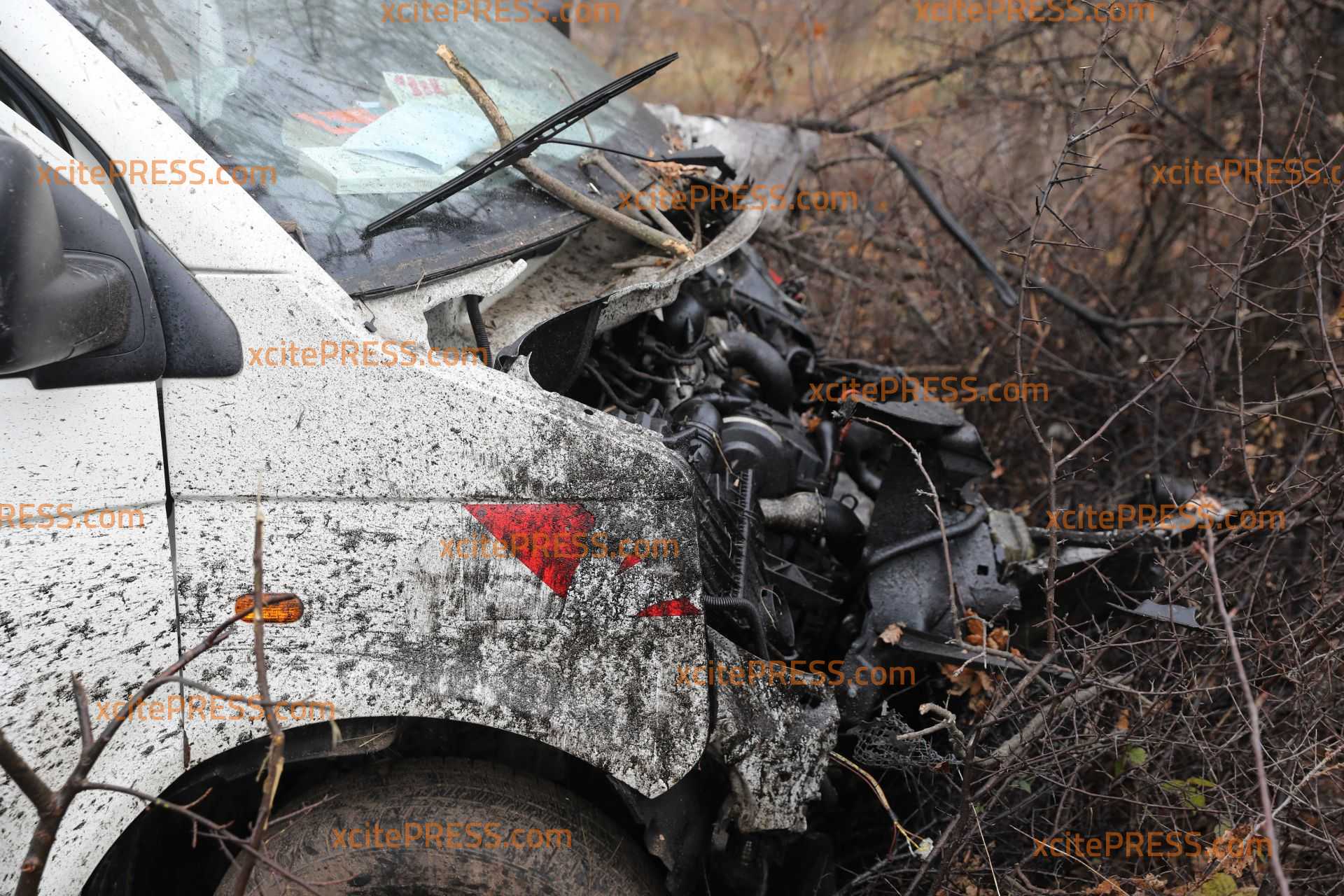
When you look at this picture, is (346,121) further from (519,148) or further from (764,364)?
(764,364)

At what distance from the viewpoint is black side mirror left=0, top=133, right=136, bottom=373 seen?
4.06 ft

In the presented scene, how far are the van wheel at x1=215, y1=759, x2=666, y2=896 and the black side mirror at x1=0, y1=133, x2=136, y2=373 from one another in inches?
37.4

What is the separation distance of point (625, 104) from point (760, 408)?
1.12m

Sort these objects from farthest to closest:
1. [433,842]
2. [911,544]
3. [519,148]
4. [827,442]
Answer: [827,442] < [911,544] < [519,148] < [433,842]

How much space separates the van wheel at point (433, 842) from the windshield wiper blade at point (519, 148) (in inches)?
42.3

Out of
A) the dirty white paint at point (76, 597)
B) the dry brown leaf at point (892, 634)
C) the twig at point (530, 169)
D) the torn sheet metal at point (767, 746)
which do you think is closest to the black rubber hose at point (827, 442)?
the dry brown leaf at point (892, 634)

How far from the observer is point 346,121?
7.00 ft

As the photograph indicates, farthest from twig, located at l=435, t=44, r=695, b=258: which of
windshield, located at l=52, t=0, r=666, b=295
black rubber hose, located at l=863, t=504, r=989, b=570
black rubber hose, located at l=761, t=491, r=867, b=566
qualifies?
black rubber hose, located at l=863, t=504, r=989, b=570

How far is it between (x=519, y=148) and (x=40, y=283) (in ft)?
3.44

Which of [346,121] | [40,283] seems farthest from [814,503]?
[40,283]

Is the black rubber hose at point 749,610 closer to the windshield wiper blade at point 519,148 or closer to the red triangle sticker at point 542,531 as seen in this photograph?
the red triangle sticker at point 542,531

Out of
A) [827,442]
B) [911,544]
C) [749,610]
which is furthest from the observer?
[827,442]

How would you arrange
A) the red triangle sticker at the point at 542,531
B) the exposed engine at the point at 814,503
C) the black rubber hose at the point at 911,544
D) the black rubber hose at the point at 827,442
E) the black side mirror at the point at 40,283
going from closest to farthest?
the black side mirror at the point at 40,283 → the red triangle sticker at the point at 542,531 → the exposed engine at the point at 814,503 → the black rubber hose at the point at 911,544 → the black rubber hose at the point at 827,442

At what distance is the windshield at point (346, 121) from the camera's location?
6.07 ft
